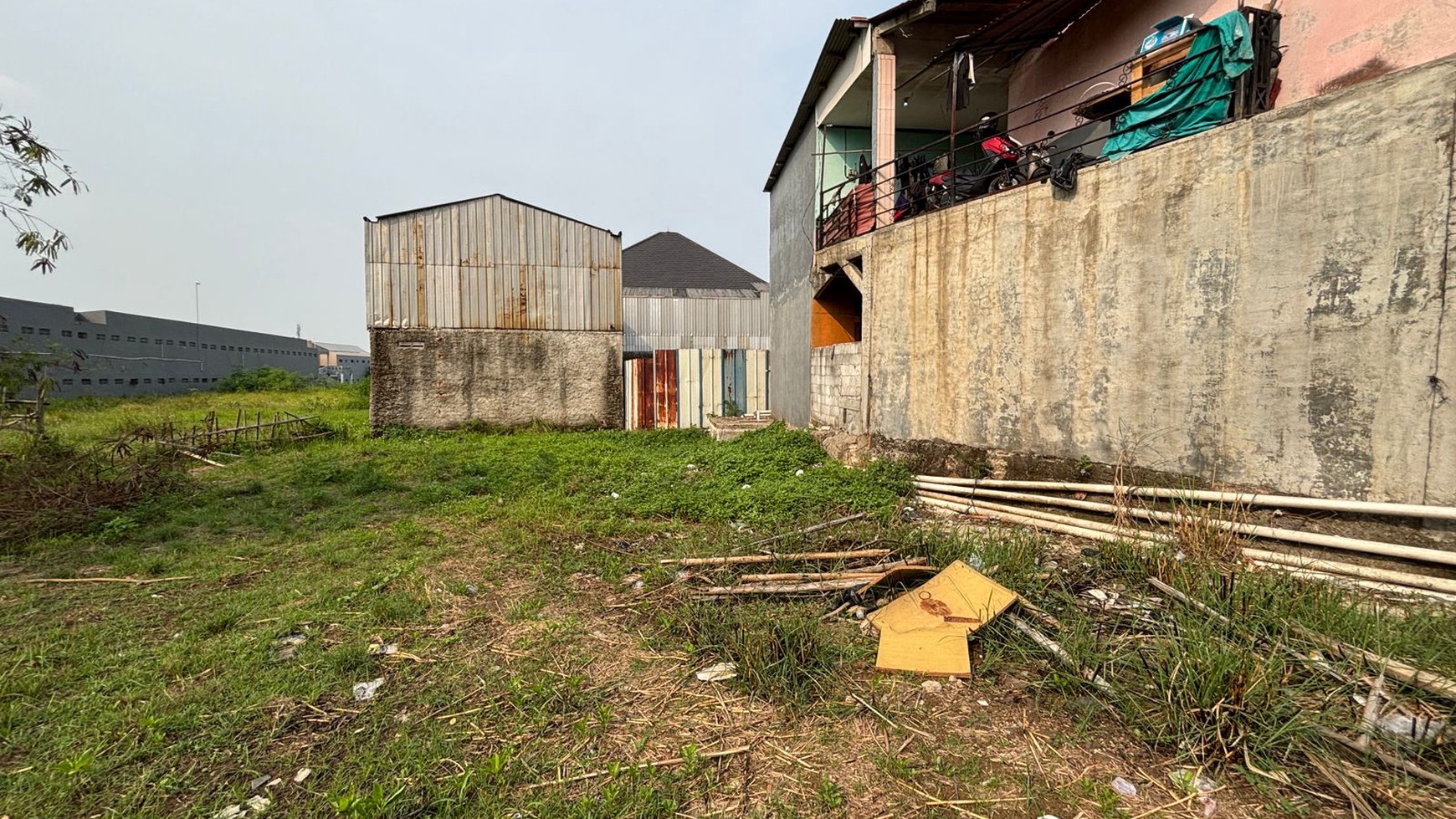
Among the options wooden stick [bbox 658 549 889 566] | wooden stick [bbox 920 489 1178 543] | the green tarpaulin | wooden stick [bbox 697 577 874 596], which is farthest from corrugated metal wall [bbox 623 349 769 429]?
wooden stick [bbox 697 577 874 596]

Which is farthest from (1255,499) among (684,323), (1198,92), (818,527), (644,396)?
(684,323)

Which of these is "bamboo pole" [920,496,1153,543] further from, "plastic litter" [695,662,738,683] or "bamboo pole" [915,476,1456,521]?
"plastic litter" [695,662,738,683]

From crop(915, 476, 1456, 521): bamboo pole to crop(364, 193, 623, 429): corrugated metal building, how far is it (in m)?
8.70

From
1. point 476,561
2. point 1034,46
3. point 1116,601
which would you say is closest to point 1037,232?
point 1116,601

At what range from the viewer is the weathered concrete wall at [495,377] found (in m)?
11.2

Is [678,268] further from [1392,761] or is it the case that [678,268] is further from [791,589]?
[1392,761]

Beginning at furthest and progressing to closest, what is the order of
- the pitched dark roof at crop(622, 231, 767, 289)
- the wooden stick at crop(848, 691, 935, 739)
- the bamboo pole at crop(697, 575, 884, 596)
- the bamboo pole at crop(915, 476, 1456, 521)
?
the pitched dark roof at crop(622, 231, 767, 289) → the bamboo pole at crop(697, 575, 884, 596) → the bamboo pole at crop(915, 476, 1456, 521) → the wooden stick at crop(848, 691, 935, 739)

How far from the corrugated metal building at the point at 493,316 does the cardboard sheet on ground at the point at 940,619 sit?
373 inches

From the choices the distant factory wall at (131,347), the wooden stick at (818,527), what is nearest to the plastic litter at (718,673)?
the wooden stick at (818,527)

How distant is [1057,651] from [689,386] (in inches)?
393

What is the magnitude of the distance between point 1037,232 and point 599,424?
8942mm

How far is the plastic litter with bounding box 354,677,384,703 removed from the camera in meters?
2.80

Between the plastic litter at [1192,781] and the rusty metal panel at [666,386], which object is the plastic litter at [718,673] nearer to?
the plastic litter at [1192,781]

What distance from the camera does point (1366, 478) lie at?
12.5 ft
